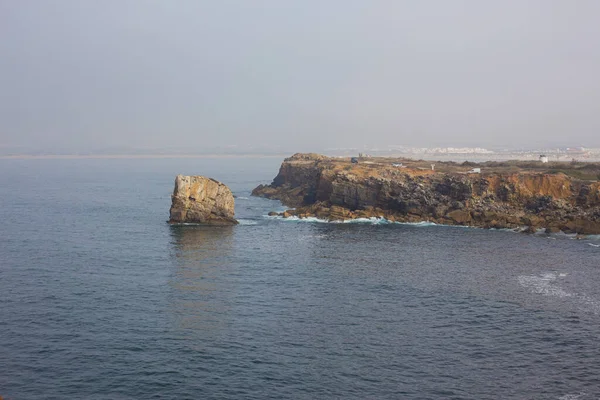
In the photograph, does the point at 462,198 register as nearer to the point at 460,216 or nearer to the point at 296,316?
the point at 460,216

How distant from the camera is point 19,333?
40.2 m

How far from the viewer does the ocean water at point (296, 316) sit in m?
33.8

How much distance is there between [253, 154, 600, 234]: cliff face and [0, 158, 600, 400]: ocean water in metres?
9.82

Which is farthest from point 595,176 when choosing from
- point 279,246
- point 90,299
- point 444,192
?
point 90,299

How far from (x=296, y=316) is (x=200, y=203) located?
4860cm

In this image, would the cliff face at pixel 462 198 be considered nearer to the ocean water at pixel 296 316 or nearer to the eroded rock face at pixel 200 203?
the ocean water at pixel 296 316

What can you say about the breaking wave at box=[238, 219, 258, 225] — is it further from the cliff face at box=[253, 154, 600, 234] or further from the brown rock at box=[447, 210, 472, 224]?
the brown rock at box=[447, 210, 472, 224]

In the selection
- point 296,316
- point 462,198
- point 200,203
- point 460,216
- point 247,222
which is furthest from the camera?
point 462,198

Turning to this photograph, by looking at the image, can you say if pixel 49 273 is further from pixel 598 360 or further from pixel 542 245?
pixel 542 245

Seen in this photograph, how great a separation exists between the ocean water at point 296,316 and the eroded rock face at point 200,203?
9.98m


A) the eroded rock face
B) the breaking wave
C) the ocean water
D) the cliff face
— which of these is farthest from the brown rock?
the eroded rock face

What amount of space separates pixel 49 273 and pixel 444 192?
67945 mm

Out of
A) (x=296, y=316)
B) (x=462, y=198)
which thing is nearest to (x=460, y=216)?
(x=462, y=198)

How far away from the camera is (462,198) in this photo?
98.0 metres
